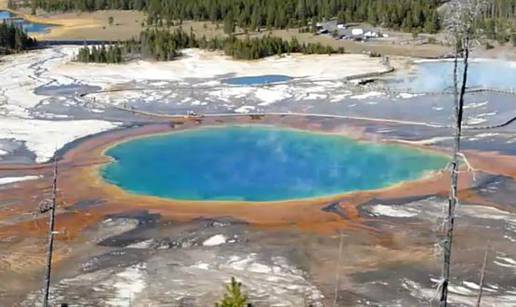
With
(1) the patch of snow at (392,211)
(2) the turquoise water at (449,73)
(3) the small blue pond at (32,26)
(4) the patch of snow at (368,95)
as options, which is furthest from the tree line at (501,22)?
(3) the small blue pond at (32,26)

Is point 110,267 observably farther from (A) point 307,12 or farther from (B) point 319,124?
(A) point 307,12

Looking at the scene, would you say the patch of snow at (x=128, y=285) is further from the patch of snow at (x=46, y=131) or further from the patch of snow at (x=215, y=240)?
the patch of snow at (x=46, y=131)

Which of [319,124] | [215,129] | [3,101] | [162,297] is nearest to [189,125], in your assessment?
[215,129]

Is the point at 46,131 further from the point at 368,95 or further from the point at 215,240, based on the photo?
the point at 368,95

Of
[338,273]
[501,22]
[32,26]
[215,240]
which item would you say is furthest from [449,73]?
[32,26]

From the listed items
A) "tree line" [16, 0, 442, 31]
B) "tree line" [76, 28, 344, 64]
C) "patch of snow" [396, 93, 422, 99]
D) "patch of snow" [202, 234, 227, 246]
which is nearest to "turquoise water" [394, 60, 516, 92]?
"patch of snow" [396, 93, 422, 99]
